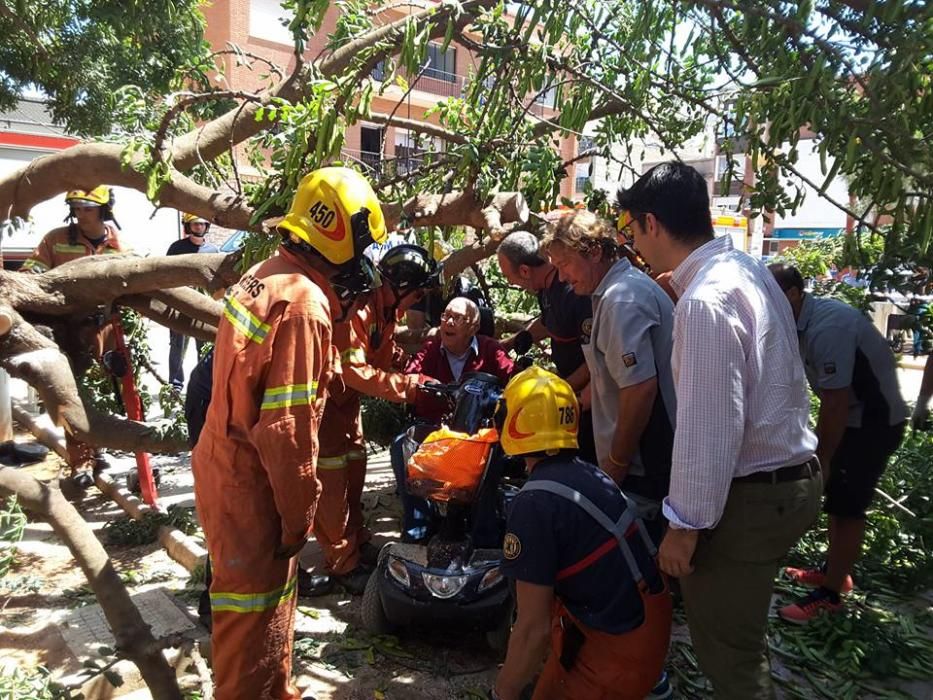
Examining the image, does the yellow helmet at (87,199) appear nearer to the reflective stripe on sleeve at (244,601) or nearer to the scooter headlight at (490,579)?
the reflective stripe on sleeve at (244,601)

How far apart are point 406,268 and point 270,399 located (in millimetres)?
1869

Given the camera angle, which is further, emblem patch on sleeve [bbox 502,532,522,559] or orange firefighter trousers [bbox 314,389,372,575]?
orange firefighter trousers [bbox 314,389,372,575]

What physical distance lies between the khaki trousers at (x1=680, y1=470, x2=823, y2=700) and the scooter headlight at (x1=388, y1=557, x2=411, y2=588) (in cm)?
153

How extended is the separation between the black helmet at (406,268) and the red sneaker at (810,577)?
2751mm

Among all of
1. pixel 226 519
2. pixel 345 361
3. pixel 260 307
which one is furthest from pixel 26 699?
pixel 345 361

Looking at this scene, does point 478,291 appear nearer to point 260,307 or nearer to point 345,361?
point 345,361

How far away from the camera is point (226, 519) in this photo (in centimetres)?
252

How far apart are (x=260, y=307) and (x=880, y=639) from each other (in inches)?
132

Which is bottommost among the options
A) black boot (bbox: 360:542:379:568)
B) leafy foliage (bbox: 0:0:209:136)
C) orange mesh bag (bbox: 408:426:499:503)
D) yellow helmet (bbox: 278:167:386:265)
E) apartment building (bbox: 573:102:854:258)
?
black boot (bbox: 360:542:379:568)

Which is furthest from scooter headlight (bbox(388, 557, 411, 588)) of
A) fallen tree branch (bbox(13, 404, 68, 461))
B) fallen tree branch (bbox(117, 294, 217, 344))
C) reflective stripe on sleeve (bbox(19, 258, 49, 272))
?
fallen tree branch (bbox(13, 404, 68, 461))

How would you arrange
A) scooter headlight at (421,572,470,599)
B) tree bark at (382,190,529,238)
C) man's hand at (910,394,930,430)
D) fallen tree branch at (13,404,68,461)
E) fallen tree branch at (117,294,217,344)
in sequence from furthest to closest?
fallen tree branch at (13,404,68,461) < man's hand at (910,394,930,430) < fallen tree branch at (117,294,217,344) < tree bark at (382,190,529,238) < scooter headlight at (421,572,470,599)

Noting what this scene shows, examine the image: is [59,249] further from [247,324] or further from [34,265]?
[247,324]

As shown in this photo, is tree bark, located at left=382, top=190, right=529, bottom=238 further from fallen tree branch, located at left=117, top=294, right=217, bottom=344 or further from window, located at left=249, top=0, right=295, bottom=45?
window, located at left=249, top=0, right=295, bottom=45

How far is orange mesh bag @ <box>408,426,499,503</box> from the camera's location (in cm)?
314
